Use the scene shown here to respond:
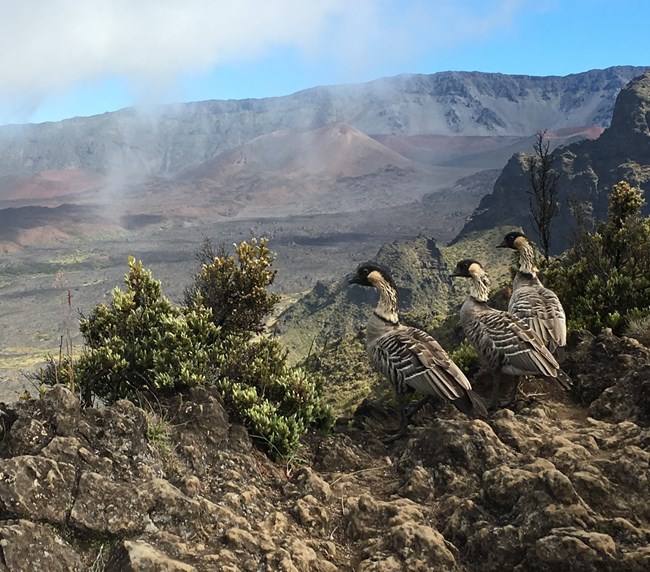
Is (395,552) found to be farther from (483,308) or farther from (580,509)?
(483,308)

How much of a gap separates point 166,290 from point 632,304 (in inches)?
7143

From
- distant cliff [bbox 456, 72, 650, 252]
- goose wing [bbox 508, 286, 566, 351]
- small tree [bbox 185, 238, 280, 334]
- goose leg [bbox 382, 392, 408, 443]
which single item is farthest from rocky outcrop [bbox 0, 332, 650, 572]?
distant cliff [bbox 456, 72, 650, 252]

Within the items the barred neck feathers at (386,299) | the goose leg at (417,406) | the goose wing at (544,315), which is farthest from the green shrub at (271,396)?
the goose wing at (544,315)

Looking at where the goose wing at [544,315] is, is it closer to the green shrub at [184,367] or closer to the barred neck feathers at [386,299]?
the barred neck feathers at [386,299]

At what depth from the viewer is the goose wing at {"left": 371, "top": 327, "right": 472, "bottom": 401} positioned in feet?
27.7

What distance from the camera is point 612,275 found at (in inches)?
613

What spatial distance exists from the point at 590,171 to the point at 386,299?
17105cm

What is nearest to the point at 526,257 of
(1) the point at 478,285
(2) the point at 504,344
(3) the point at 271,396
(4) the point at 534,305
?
(4) the point at 534,305

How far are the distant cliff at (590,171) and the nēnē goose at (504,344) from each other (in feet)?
476

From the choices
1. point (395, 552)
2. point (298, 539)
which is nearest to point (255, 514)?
point (298, 539)

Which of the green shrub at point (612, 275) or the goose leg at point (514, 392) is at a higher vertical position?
the green shrub at point (612, 275)

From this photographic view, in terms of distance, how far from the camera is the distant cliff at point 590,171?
153875 mm

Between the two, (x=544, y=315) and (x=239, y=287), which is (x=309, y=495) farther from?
(x=239, y=287)

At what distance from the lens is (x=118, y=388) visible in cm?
1005
